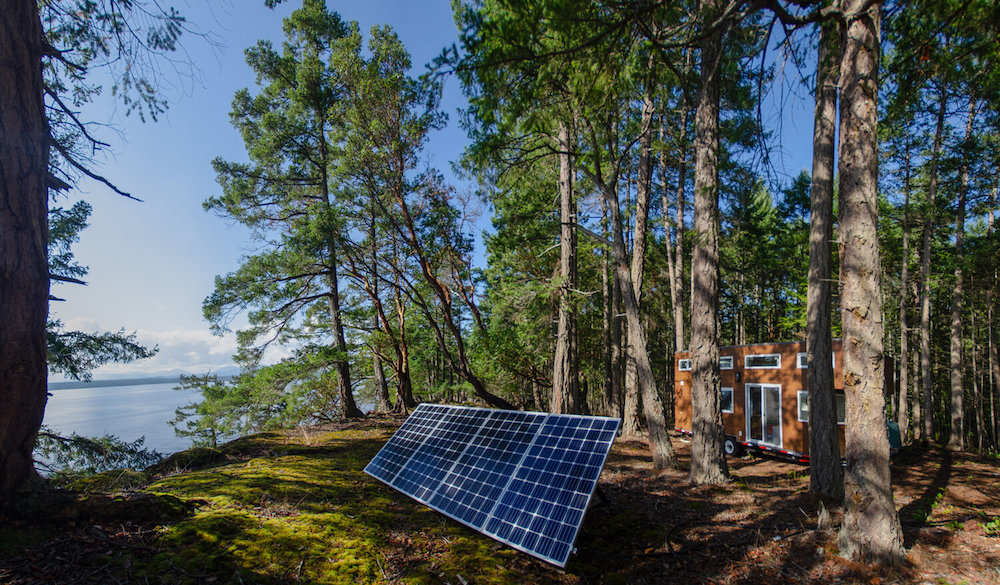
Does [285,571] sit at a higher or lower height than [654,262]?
lower

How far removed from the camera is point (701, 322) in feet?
22.6

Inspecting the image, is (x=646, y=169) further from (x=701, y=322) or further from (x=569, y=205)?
(x=701, y=322)

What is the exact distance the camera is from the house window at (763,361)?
959 cm

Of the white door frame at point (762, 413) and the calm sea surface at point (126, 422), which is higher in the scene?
the white door frame at point (762, 413)

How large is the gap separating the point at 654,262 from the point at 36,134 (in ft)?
60.8

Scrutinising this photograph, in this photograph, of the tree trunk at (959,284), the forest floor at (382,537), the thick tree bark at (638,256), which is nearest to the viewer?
the forest floor at (382,537)

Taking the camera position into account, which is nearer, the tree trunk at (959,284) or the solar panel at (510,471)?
the solar panel at (510,471)

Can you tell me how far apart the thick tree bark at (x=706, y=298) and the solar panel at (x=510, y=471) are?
3353 mm

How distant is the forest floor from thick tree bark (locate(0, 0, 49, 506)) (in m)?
0.71

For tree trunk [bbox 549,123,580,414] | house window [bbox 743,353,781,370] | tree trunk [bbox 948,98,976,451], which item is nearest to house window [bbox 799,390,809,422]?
house window [bbox 743,353,781,370]

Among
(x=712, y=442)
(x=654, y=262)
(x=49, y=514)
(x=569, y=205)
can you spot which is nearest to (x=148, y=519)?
(x=49, y=514)

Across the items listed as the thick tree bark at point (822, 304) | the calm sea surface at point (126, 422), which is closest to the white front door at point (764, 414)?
the thick tree bark at point (822, 304)

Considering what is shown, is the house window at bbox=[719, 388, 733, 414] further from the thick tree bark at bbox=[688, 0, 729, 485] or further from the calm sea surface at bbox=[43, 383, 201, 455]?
the calm sea surface at bbox=[43, 383, 201, 455]

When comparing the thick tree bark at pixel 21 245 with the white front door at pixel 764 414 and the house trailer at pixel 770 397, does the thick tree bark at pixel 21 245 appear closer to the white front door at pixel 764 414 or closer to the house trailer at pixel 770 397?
the house trailer at pixel 770 397
